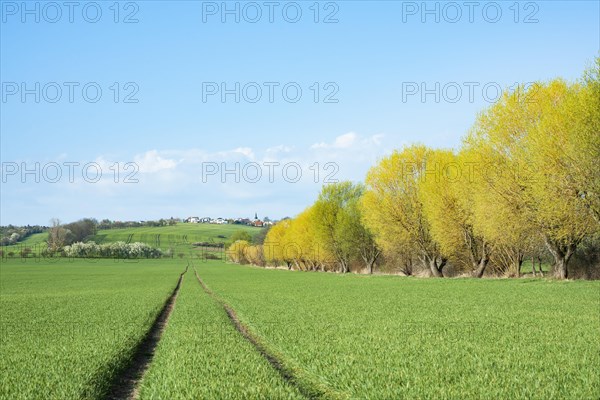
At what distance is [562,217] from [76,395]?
35.6 m

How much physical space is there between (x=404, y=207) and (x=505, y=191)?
2110 cm

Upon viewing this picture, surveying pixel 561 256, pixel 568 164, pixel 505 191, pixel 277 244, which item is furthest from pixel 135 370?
pixel 277 244

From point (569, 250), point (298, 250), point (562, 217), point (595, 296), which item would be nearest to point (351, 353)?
point (595, 296)

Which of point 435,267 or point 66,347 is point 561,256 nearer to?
point 435,267

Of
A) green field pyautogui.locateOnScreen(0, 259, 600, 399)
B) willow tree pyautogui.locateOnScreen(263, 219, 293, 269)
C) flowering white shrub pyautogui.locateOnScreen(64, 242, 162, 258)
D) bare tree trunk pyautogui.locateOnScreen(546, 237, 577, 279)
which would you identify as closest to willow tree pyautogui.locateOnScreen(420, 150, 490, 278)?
bare tree trunk pyautogui.locateOnScreen(546, 237, 577, 279)

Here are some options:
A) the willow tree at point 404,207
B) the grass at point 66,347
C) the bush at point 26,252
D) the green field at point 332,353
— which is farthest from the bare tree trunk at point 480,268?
the bush at point 26,252

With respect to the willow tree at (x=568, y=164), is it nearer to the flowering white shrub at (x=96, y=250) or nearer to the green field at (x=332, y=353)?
the green field at (x=332, y=353)

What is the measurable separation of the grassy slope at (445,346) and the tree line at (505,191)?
11.1 metres

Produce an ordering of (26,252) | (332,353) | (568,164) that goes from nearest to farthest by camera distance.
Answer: (332,353), (568,164), (26,252)

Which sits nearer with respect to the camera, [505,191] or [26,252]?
[505,191]

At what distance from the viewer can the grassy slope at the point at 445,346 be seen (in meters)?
9.77

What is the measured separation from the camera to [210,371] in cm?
1185

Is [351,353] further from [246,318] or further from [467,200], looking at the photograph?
[467,200]

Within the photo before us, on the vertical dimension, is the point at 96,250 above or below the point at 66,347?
below
